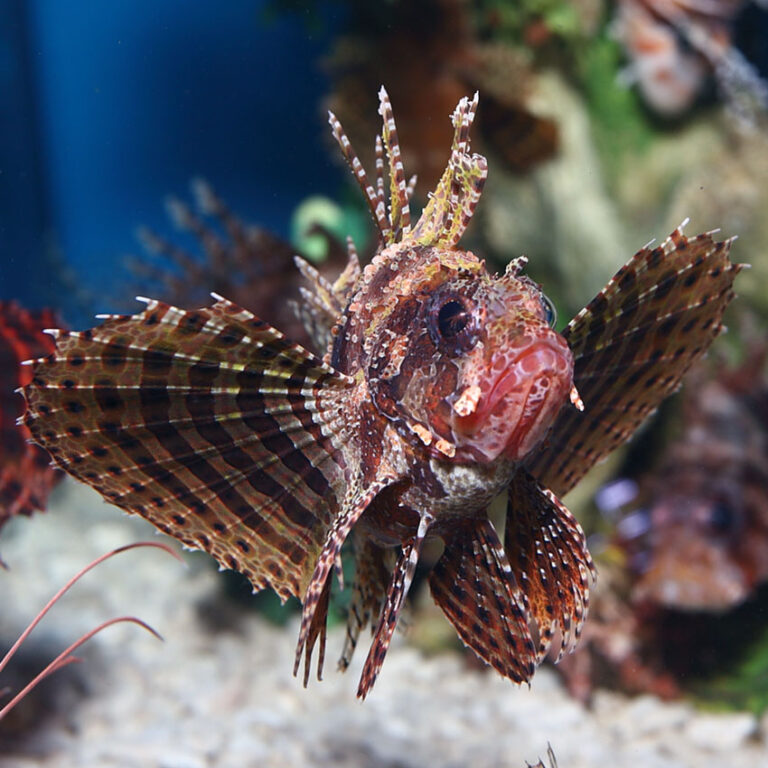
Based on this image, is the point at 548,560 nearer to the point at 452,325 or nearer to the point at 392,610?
the point at 392,610

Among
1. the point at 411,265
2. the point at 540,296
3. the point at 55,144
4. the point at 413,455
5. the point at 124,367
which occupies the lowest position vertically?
the point at 55,144

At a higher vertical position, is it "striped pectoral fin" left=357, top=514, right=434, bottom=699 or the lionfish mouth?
the lionfish mouth

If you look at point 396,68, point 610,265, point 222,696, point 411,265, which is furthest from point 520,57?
point 222,696

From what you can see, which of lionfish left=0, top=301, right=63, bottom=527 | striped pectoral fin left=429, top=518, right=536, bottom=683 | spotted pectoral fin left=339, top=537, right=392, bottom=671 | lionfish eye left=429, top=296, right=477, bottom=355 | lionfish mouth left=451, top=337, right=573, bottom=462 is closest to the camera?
lionfish mouth left=451, top=337, right=573, bottom=462

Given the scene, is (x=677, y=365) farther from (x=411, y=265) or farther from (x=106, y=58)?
(x=106, y=58)

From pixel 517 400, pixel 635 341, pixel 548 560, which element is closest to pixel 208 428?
pixel 517 400

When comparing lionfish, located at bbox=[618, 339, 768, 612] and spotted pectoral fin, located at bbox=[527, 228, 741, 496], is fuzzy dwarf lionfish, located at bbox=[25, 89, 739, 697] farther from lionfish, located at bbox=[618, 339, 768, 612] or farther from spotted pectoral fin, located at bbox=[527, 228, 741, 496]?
lionfish, located at bbox=[618, 339, 768, 612]

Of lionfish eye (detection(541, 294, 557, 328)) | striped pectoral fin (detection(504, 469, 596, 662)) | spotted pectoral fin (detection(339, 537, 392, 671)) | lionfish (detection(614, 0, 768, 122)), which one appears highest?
lionfish (detection(614, 0, 768, 122))

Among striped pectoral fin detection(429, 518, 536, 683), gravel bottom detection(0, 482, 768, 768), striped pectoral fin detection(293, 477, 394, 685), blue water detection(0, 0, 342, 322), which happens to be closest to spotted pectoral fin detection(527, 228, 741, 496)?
striped pectoral fin detection(429, 518, 536, 683)
